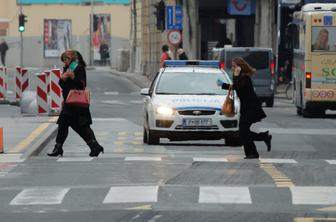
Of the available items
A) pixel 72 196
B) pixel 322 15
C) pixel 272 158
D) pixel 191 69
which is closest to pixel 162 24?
pixel 322 15

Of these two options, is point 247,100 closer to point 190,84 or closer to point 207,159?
point 207,159

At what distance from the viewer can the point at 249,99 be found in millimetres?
19422

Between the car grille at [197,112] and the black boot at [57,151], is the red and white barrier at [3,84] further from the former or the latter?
the black boot at [57,151]

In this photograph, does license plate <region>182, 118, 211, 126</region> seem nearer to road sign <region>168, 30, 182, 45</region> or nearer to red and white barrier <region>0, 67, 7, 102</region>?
red and white barrier <region>0, 67, 7, 102</region>

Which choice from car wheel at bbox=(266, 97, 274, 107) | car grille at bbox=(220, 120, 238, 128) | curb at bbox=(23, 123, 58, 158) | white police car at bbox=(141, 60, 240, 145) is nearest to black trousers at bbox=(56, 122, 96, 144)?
curb at bbox=(23, 123, 58, 158)

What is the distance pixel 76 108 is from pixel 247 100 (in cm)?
253

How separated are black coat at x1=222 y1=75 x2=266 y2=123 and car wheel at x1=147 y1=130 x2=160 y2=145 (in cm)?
282

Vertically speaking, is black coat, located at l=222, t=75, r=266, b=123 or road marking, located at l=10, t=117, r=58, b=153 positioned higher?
black coat, located at l=222, t=75, r=266, b=123

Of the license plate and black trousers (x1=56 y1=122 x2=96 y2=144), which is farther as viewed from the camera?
the license plate

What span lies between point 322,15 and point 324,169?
1688 centimetres

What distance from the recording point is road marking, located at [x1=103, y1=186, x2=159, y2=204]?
13.2 metres

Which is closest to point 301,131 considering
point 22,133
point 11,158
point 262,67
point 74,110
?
point 22,133

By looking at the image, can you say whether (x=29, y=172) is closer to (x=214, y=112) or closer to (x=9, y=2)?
(x=214, y=112)

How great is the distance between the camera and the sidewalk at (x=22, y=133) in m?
19.8
